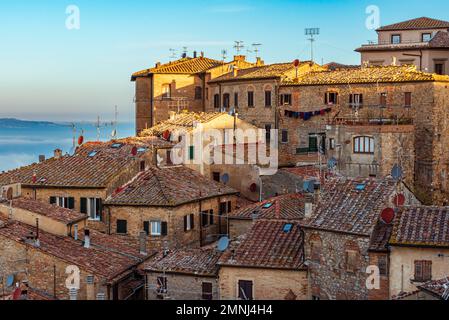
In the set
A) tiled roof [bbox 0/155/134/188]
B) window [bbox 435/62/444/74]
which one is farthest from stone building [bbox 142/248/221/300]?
window [bbox 435/62/444/74]

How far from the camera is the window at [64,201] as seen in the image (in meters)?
36.0

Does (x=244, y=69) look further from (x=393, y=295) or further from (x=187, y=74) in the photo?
(x=393, y=295)

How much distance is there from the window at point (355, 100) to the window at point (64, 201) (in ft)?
53.6

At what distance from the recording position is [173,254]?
2870cm

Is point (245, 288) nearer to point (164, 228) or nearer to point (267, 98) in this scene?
point (164, 228)

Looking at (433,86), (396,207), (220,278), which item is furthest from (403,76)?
(220,278)

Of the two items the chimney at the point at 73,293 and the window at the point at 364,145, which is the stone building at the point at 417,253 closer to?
the chimney at the point at 73,293

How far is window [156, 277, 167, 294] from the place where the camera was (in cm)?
2736

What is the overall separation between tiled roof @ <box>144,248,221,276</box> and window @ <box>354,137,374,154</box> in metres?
11.9

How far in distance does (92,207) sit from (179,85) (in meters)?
20.6

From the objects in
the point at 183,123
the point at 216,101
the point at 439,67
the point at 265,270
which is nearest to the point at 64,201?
the point at 183,123

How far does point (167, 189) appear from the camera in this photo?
114ft

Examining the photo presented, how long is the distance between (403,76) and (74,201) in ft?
59.7

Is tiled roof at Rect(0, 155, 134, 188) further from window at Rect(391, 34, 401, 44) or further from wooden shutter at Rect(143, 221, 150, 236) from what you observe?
window at Rect(391, 34, 401, 44)
